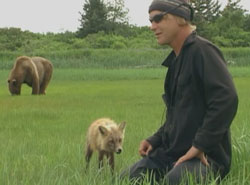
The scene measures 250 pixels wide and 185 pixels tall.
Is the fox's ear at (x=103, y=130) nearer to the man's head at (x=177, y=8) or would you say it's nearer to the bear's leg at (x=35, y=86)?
the man's head at (x=177, y=8)

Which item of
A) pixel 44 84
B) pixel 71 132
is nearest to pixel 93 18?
pixel 44 84

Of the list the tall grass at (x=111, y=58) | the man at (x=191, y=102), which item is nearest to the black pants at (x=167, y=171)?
the man at (x=191, y=102)

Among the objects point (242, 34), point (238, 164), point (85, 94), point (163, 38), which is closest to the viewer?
point (163, 38)

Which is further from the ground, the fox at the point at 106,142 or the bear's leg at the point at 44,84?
the fox at the point at 106,142

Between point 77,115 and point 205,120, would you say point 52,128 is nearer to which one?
point 77,115

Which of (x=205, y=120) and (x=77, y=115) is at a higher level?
(x=205, y=120)

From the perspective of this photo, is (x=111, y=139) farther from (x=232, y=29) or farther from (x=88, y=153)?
(x=232, y=29)

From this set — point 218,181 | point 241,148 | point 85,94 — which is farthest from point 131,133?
point 85,94

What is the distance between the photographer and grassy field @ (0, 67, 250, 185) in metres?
5.23

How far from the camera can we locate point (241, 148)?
5758 millimetres

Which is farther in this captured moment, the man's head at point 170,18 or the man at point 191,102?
the man's head at point 170,18

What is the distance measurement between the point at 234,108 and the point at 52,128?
6620 mm

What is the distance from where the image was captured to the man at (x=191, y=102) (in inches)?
177

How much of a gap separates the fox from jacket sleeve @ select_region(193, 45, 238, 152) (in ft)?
5.76
